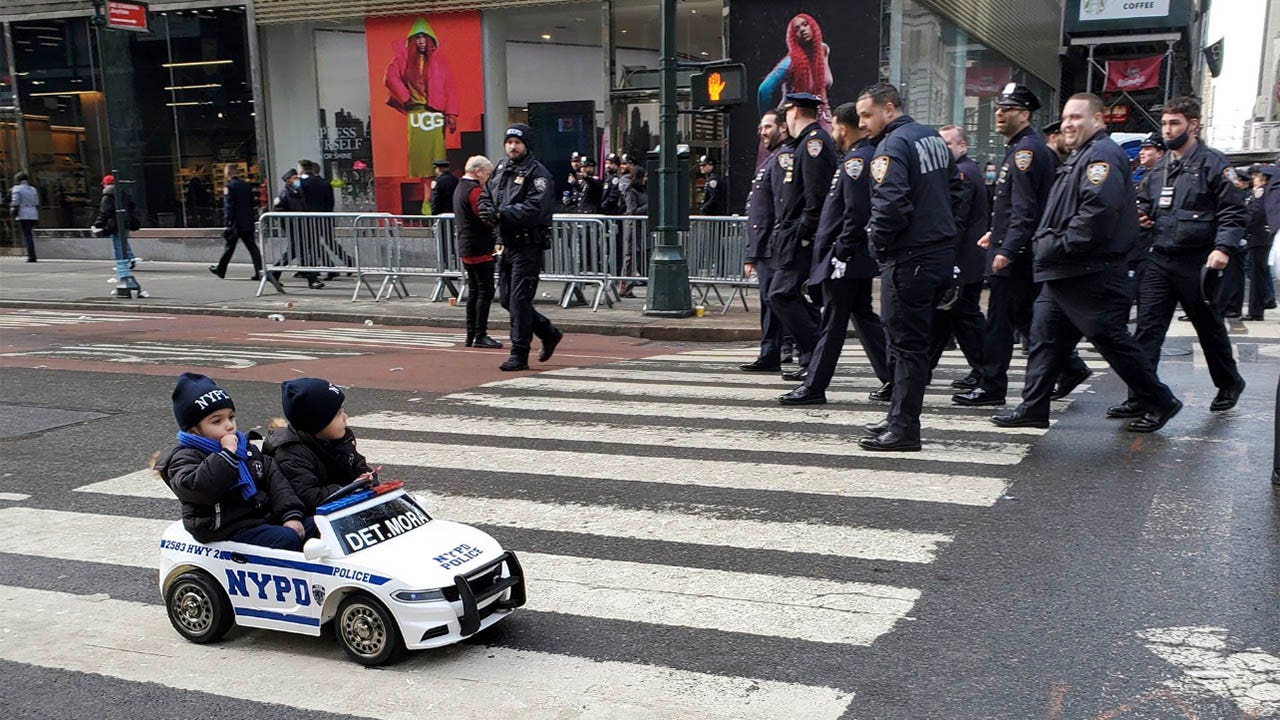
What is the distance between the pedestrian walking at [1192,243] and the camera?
7.44 meters

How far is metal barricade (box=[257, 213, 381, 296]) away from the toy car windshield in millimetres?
13432

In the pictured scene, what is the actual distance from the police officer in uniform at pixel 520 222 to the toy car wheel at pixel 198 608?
6.10 metres

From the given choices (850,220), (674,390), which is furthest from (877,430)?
(674,390)

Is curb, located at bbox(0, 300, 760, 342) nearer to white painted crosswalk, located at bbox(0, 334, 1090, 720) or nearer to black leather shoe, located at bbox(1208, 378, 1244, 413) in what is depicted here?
white painted crosswalk, located at bbox(0, 334, 1090, 720)

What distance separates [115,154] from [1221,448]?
16.7 metres

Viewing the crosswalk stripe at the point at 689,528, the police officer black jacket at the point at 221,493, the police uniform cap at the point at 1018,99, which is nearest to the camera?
the police officer black jacket at the point at 221,493

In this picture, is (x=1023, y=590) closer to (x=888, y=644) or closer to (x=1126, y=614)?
(x=1126, y=614)

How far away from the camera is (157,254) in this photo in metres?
25.6

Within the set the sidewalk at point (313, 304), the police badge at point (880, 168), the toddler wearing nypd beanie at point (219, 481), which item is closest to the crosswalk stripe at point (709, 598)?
the toddler wearing nypd beanie at point (219, 481)

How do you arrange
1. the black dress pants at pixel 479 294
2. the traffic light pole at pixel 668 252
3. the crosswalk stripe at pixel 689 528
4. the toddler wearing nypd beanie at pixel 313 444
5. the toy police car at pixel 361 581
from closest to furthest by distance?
the toy police car at pixel 361 581 < the toddler wearing nypd beanie at pixel 313 444 < the crosswalk stripe at pixel 689 528 < the black dress pants at pixel 479 294 < the traffic light pole at pixel 668 252

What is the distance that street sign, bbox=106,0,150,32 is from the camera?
16.9 m

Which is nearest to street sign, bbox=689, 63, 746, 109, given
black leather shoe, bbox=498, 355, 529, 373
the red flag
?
black leather shoe, bbox=498, 355, 529, 373

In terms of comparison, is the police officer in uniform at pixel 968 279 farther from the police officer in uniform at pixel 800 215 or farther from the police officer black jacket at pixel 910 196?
the police officer black jacket at pixel 910 196

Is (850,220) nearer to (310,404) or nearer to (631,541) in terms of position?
(631,541)
